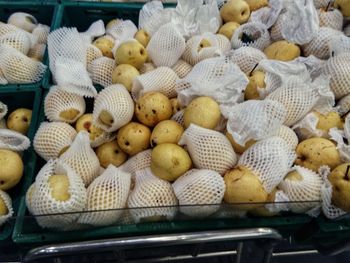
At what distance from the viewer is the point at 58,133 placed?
1.62 meters

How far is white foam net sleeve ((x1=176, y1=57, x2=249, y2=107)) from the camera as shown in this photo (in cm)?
167

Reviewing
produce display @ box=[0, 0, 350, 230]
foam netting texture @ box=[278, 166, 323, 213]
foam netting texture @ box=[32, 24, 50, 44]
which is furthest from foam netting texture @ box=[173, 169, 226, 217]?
foam netting texture @ box=[32, 24, 50, 44]

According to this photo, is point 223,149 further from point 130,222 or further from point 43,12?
point 43,12

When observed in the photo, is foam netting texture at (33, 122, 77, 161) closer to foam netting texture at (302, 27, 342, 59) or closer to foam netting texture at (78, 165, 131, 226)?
foam netting texture at (78, 165, 131, 226)

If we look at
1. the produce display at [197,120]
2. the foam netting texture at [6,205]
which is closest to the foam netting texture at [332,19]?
the produce display at [197,120]

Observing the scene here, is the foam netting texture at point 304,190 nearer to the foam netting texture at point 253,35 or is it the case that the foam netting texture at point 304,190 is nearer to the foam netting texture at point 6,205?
the foam netting texture at point 253,35

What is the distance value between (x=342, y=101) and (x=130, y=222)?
1122mm

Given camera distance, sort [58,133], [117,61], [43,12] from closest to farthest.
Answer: [58,133], [117,61], [43,12]

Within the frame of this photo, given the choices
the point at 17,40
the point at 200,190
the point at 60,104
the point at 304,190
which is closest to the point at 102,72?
the point at 60,104

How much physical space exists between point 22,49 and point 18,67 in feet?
0.62

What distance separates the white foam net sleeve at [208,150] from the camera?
4.94 feet

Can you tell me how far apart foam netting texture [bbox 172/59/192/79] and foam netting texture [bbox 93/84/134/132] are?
14.0 inches

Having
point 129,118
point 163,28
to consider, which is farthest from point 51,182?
point 163,28

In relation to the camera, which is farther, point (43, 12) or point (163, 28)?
point (43, 12)
